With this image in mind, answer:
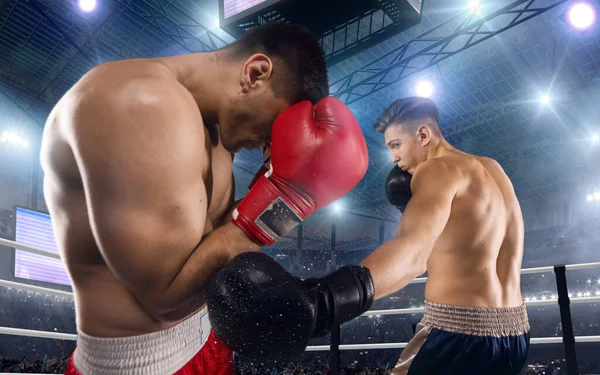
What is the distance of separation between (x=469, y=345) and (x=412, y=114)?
3.30ft

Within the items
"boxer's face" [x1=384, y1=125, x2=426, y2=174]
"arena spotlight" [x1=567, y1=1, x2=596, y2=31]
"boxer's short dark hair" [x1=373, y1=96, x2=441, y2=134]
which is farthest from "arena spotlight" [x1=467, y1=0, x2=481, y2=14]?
"boxer's face" [x1=384, y1=125, x2=426, y2=174]

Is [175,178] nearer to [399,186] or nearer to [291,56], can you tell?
[291,56]

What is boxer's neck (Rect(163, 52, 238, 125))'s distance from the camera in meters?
1.07

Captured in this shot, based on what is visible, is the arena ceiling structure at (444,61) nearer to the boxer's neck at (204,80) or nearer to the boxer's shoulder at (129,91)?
the boxer's neck at (204,80)

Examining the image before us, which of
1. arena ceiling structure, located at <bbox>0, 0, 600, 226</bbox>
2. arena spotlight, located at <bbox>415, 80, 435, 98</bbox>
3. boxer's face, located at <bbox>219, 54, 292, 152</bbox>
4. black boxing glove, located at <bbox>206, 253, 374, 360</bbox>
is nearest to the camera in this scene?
black boxing glove, located at <bbox>206, 253, 374, 360</bbox>

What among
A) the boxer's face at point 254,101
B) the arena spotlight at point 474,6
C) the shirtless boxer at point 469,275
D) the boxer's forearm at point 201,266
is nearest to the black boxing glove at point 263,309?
the boxer's forearm at point 201,266

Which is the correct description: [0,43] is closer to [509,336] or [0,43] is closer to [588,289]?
[509,336]

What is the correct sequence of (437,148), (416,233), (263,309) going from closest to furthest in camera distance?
(263,309) < (416,233) < (437,148)

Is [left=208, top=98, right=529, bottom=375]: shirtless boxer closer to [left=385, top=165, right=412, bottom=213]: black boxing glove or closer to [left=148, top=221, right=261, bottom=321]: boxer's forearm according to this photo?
[left=385, top=165, right=412, bottom=213]: black boxing glove

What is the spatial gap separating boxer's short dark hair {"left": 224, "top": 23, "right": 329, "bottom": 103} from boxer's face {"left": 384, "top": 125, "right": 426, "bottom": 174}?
1029mm

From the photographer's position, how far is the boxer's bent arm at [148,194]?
0.84 m

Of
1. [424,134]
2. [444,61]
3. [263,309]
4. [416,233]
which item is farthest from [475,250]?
[444,61]

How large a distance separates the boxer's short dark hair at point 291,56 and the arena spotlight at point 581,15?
527 centimetres

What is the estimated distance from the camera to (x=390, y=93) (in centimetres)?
705
